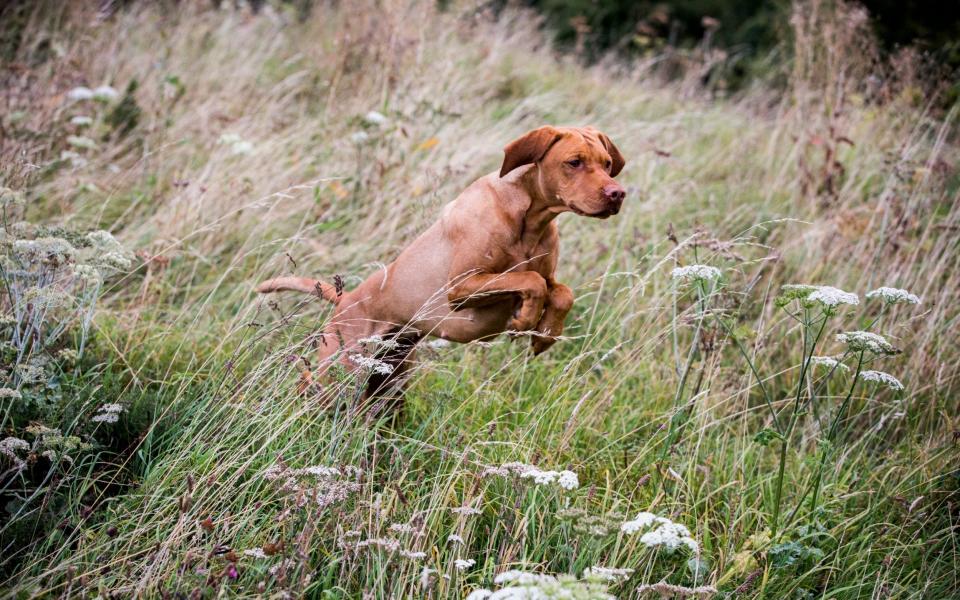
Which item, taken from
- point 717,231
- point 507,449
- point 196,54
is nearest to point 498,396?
point 507,449

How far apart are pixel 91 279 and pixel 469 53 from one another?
218 inches

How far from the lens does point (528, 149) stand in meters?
2.83

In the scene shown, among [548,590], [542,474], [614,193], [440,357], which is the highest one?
[614,193]

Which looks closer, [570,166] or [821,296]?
[821,296]

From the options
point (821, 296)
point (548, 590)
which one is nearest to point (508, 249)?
point (821, 296)

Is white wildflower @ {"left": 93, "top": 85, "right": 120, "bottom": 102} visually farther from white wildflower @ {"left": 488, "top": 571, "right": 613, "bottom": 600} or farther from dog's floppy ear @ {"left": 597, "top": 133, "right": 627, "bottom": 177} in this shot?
white wildflower @ {"left": 488, "top": 571, "right": 613, "bottom": 600}

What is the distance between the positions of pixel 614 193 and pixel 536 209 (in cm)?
33

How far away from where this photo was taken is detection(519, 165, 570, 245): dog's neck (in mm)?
2842

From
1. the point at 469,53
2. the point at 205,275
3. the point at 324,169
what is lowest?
the point at 205,275

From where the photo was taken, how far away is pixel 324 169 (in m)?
5.27

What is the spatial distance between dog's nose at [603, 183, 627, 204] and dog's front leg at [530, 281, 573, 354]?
42 cm

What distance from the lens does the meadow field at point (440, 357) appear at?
2600 mm

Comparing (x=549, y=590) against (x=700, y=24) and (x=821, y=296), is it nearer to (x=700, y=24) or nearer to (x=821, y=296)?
(x=821, y=296)

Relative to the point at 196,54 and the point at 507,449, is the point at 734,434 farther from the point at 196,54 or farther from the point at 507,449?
the point at 196,54
